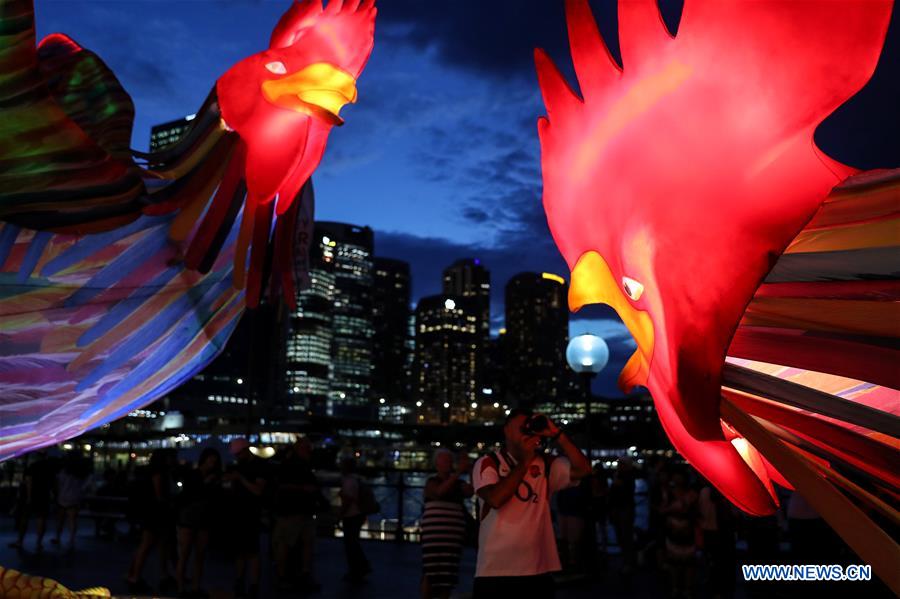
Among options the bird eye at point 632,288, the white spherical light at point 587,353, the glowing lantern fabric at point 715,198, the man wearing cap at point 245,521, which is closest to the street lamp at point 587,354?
the white spherical light at point 587,353

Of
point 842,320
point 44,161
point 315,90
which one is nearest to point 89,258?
point 44,161

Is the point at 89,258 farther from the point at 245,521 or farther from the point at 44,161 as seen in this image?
the point at 245,521

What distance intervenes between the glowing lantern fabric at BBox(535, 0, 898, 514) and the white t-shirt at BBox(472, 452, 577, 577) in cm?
189

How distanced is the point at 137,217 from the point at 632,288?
10.1ft

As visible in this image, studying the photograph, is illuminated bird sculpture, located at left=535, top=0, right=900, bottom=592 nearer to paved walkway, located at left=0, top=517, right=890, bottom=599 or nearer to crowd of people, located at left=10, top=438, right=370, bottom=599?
paved walkway, located at left=0, top=517, right=890, bottom=599

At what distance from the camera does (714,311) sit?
7.06 feet

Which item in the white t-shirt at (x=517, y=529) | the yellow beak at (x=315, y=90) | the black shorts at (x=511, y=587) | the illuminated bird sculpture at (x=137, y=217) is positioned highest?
the yellow beak at (x=315, y=90)

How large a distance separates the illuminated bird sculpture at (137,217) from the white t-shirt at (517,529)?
6.08ft

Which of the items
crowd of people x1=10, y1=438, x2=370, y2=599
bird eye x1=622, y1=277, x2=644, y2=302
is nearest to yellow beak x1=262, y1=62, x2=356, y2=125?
bird eye x1=622, y1=277, x2=644, y2=302

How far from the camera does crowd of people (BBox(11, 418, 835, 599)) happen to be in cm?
468

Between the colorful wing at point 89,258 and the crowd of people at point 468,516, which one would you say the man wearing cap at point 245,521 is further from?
the colorful wing at point 89,258

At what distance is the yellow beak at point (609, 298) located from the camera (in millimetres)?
2586

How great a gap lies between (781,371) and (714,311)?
1.47 meters

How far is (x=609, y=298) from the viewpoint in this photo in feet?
9.07
